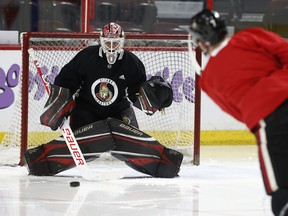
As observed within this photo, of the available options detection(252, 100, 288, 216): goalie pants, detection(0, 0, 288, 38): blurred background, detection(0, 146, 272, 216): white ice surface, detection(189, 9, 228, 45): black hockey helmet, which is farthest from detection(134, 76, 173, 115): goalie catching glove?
detection(252, 100, 288, 216): goalie pants

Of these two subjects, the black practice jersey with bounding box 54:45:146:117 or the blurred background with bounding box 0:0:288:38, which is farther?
the blurred background with bounding box 0:0:288:38

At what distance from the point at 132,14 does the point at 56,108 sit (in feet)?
5.60

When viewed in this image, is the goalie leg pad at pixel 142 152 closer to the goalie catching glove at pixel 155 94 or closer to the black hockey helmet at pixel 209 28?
the goalie catching glove at pixel 155 94

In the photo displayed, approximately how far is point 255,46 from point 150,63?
3301mm

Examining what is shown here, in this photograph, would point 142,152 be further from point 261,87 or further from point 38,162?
point 261,87

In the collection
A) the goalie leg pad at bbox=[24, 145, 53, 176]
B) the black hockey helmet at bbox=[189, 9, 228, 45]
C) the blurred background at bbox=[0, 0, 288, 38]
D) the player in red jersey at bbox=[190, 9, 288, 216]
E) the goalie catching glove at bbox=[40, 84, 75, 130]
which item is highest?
the black hockey helmet at bbox=[189, 9, 228, 45]

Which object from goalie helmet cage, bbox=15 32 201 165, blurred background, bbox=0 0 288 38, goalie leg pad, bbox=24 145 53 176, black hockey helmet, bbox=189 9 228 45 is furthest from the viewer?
blurred background, bbox=0 0 288 38

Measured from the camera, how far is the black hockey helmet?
252cm

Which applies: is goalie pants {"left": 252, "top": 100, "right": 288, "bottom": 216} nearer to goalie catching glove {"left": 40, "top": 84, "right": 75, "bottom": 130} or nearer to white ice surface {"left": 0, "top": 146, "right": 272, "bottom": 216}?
white ice surface {"left": 0, "top": 146, "right": 272, "bottom": 216}

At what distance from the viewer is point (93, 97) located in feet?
16.0

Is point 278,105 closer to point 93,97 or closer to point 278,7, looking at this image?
point 93,97

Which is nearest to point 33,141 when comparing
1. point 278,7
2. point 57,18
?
point 57,18

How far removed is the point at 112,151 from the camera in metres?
4.74

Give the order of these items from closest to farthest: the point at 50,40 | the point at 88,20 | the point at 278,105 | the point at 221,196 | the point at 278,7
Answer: the point at 278,105 < the point at 221,196 < the point at 50,40 < the point at 88,20 < the point at 278,7
